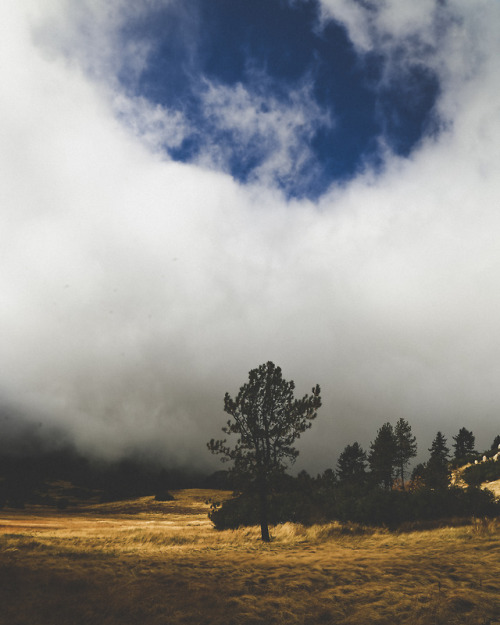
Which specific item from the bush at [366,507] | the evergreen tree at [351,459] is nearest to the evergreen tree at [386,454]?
the evergreen tree at [351,459]

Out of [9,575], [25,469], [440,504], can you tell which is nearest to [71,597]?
[9,575]

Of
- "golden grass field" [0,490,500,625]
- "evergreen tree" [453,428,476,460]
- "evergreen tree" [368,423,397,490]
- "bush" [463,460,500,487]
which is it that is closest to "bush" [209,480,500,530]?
"golden grass field" [0,490,500,625]

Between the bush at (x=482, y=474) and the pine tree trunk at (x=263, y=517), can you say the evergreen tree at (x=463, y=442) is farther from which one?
the pine tree trunk at (x=263, y=517)

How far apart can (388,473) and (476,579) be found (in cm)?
5442

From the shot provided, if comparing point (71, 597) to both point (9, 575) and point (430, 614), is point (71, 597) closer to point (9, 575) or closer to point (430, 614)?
point (9, 575)

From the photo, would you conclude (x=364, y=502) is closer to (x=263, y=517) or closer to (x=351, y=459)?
(x=263, y=517)

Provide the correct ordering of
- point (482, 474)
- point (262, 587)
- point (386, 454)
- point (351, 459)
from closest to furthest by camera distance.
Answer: point (262, 587)
point (482, 474)
point (386, 454)
point (351, 459)

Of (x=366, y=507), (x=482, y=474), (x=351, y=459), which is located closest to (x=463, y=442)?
(x=351, y=459)

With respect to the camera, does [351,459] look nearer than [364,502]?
No

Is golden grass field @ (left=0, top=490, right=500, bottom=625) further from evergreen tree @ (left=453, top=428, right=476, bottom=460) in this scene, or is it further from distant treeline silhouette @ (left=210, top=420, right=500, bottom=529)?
evergreen tree @ (left=453, top=428, right=476, bottom=460)

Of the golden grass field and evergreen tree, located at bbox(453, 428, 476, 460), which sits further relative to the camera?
evergreen tree, located at bbox(453, 428, 476, 460)

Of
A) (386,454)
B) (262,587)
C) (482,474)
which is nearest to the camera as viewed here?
(262,587)

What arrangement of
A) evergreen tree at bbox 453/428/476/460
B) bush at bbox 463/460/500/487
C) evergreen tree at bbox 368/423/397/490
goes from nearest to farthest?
1. bush at bbox 463/460/500/487
2. evergreen tree at bbox 368/423/397/490
3. evergreen tree at bbox 453/428/476/460

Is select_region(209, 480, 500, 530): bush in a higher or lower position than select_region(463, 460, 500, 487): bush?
lower
